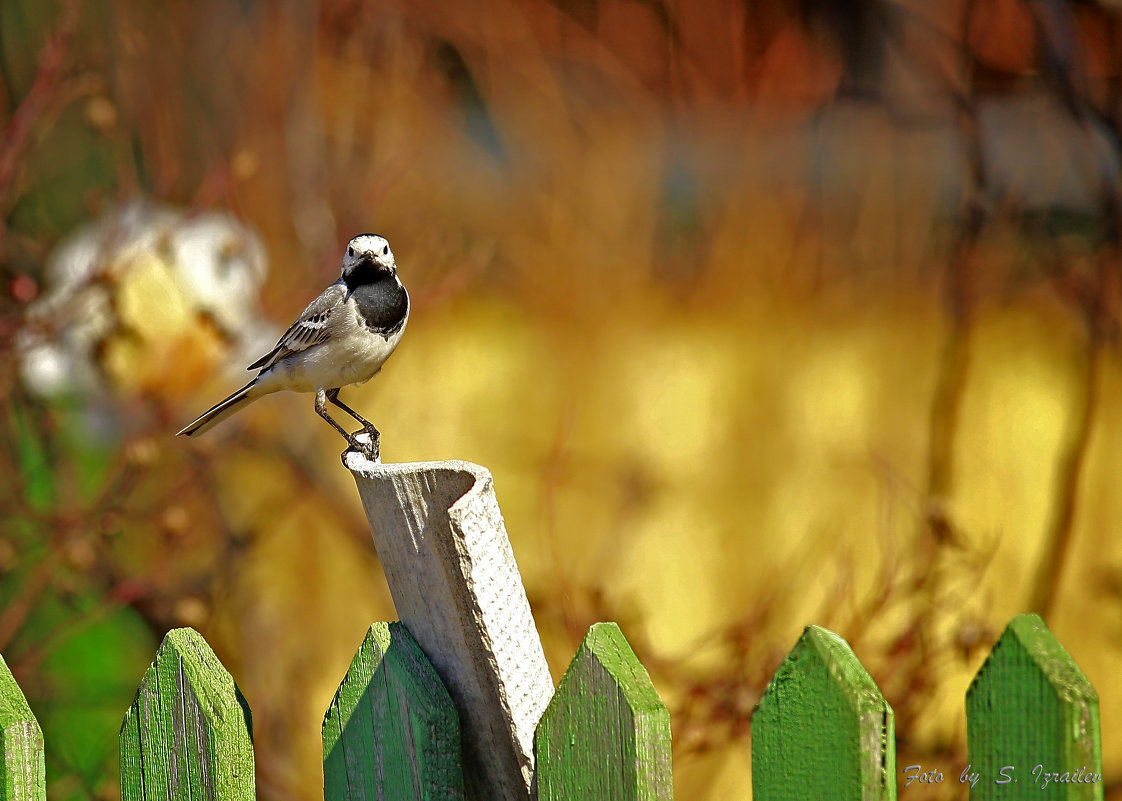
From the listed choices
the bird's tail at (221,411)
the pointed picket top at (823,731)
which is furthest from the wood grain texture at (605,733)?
the bird's tail at (221,411)

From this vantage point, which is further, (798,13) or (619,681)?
(798,13)

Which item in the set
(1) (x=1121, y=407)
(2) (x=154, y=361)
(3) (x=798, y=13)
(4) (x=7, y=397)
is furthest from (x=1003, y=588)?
(4) (x=7, y=397)

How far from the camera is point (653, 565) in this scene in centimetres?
411

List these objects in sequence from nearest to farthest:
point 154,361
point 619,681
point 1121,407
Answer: point 619,681 < point 1121,407 < point 154,361

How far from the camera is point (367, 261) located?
103 inches

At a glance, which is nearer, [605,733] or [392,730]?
[605,733]

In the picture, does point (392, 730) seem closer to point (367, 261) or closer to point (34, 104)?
point (367, 261)

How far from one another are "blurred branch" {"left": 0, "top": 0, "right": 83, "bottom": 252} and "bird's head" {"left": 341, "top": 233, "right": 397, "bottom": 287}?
199cm

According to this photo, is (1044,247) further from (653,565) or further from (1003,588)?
(653,565)

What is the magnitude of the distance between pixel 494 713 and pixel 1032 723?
739 mm

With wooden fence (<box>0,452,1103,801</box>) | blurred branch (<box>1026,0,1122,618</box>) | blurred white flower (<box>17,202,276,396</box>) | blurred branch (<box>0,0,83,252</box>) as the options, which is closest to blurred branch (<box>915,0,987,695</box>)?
blurred branch (<box>1026,0,1122,618</box>)

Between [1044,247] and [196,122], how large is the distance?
305 cm

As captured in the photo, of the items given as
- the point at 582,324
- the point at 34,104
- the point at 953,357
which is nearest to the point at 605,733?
the point at 582,324

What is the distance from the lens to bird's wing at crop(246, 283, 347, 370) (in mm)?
2764
